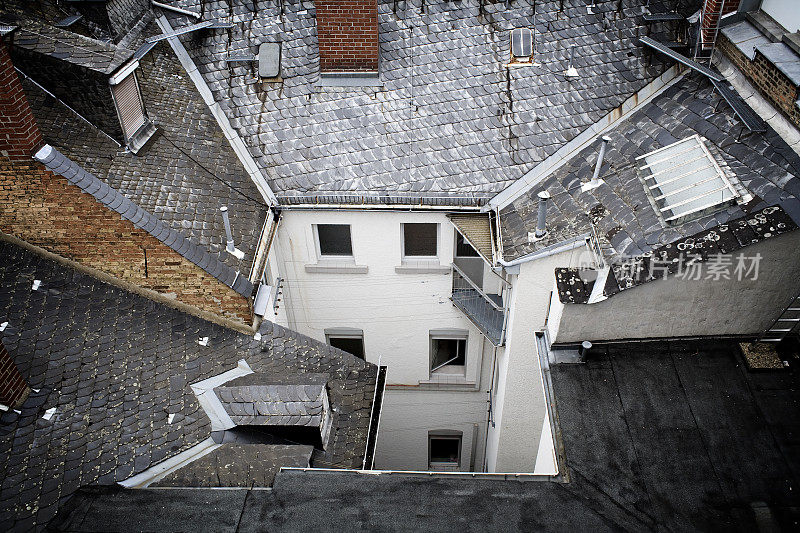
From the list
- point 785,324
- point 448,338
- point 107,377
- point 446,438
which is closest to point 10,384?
point 107,377

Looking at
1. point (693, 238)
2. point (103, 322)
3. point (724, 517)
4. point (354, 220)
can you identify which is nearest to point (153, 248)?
point (103, 322)

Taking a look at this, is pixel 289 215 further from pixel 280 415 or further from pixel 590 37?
pixel 590 37

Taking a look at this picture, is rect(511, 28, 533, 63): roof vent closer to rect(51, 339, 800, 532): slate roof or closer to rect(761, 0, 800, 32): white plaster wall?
rect(761, 0, 800, 32): white plaster wall

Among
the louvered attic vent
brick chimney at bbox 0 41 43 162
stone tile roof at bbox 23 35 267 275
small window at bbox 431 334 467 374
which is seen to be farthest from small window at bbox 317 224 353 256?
brick chimney at bbox 0 41 43 162

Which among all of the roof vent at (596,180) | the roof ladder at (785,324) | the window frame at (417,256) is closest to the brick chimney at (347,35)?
the window frame at (417,256)

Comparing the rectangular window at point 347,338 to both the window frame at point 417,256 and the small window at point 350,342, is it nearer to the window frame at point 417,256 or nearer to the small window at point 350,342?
the small window at point 350,342

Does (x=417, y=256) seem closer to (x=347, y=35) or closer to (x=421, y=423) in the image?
(x=347, y=35)

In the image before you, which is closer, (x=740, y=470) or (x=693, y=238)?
(x=740, y=470)
